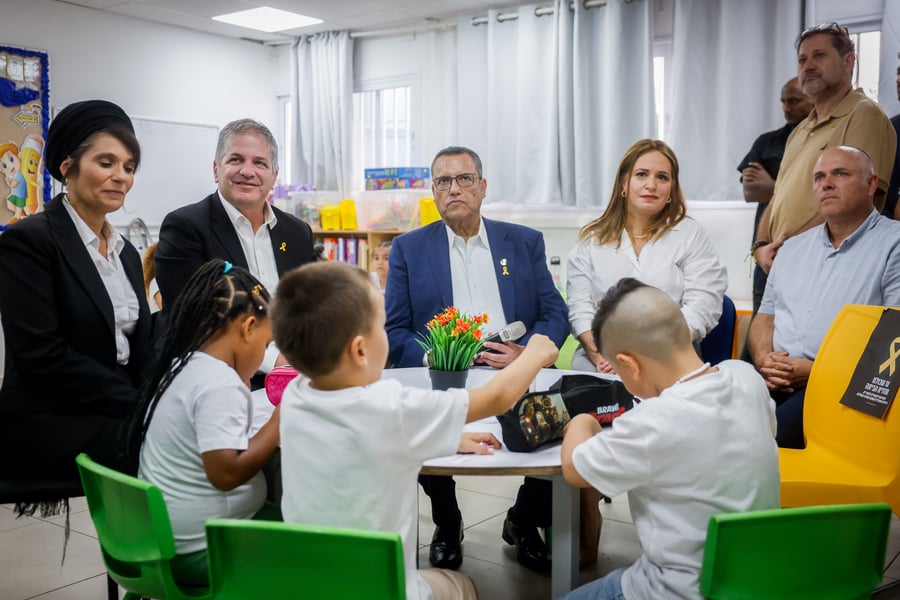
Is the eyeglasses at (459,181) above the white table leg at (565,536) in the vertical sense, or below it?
above

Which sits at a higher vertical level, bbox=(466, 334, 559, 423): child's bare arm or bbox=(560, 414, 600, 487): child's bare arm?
bbox=(466, 334, 559, 423): child's bare arm

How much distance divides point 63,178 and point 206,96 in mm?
5116

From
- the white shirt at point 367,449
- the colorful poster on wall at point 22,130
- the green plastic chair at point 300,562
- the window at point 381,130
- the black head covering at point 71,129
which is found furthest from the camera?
the window at point 381,130

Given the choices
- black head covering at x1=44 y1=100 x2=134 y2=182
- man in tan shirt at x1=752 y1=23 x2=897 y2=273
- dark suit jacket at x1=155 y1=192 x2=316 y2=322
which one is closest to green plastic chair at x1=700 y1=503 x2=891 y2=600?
dark suit jacket at x1=155 y1=192 x2=316 y2=322

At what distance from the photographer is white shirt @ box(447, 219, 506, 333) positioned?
3000 millimetres

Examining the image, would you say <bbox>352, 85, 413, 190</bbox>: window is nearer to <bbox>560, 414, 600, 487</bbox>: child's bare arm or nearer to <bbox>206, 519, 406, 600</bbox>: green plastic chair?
<bbox>560, 414, 600, 487</bbox>: child's bare arm

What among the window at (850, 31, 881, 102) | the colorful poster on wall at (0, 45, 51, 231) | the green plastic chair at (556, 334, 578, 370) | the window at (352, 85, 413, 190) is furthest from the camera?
the window at (352, 85, 413, 190)

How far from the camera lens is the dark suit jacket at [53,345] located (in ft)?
7.20

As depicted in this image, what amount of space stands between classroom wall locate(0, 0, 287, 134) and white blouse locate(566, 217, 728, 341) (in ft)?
16.3

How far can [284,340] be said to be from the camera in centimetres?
145

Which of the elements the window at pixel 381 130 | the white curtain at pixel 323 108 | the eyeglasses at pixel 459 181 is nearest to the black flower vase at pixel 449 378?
the eyeglasses at pixel 459 181

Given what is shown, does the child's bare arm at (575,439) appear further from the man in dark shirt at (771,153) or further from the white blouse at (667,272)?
the man in dark shirt at (771,153)

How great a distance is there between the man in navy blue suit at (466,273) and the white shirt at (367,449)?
1407mm

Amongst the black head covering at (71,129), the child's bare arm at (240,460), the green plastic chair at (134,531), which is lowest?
the green plastic chair at (134,531)
